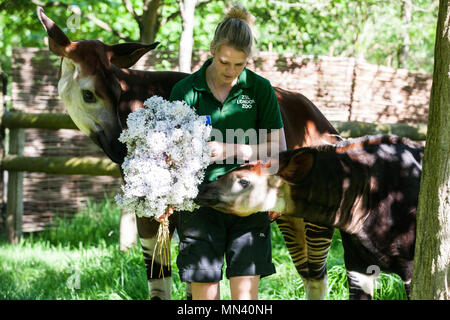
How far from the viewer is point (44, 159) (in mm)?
6184

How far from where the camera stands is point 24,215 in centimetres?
685

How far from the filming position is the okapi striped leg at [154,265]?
3658mm

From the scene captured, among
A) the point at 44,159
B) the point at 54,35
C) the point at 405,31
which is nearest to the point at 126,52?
the point at 54,35

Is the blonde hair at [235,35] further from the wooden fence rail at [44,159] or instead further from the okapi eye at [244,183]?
the wooden fence rail at [44,159]

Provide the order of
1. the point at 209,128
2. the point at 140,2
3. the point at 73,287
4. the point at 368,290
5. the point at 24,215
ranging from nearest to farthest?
the point at 209,128 < the point at 368,290 < the point at 73,287 < the point at 24,215 < the point at 140,2

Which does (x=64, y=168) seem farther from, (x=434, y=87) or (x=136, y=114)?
(x=434, y=87)

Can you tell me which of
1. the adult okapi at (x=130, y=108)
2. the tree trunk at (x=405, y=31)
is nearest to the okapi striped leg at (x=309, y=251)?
the adult okapi at (x=130, y=108)

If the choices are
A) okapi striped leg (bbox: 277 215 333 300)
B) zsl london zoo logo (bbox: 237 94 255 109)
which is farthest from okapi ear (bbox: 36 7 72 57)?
okapi striped leg (bbox: 277 215 333 300)

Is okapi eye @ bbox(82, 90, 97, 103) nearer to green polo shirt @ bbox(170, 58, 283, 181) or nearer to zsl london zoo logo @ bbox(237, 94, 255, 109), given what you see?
green polo shirt @ bbox(170, 58, 283, 181)

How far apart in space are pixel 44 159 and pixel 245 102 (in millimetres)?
4070

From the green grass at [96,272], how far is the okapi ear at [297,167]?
1.73 m

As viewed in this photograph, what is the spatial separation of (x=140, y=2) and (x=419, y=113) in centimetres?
462
